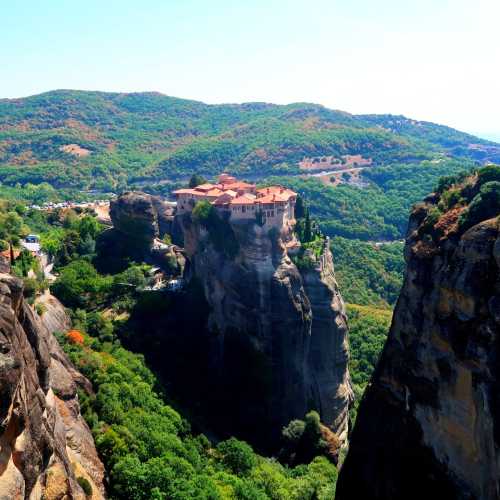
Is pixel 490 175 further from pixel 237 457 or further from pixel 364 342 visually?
pixel 364 342

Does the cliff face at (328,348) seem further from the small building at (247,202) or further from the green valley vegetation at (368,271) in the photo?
the green valley vegetation at (368,271)

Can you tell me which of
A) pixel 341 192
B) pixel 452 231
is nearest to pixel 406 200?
pixel 341 192

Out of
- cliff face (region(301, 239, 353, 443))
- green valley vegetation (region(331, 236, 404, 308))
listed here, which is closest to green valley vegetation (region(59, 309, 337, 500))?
cliff face (region(301, 239, 353, 443))

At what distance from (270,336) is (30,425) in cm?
4090

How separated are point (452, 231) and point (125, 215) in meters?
53.2

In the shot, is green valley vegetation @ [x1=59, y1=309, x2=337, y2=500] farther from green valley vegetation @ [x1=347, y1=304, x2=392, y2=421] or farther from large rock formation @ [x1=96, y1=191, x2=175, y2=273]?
green valley vegetation @ [x1=347, y1=304, x2=392, y2=421]

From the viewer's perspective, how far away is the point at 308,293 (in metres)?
67.8

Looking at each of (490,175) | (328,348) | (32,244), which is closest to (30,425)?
(490,175)

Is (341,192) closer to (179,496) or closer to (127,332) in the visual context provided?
(127,332)

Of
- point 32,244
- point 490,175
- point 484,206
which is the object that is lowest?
point 32,244

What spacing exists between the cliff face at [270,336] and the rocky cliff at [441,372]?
68.3 feet

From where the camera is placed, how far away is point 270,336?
62.8 m

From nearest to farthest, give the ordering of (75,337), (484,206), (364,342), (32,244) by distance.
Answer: (484,206) → (75,337) → (32,244) → (364,342)

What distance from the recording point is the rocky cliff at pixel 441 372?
96.5ft
